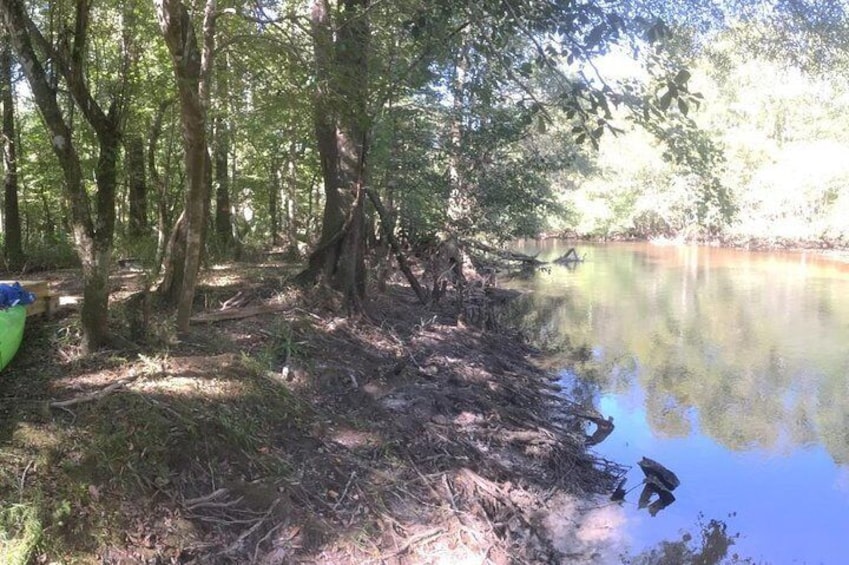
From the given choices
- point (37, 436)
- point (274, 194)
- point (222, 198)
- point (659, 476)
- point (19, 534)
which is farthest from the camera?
point (274, 194)

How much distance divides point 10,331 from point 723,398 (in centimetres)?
974

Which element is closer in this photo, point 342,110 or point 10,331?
point 10,331

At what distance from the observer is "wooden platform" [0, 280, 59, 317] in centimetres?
600

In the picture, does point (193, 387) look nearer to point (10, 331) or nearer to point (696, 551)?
point (10, 331)

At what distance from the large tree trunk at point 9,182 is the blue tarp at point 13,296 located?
6.38 m

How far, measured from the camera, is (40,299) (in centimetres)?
616

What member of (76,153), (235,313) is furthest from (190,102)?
(235,313)

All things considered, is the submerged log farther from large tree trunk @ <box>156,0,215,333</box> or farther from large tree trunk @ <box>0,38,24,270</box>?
large tree trunk @ <box>0,38,24,270</box>

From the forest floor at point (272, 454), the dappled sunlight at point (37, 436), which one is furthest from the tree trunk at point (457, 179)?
the dappled sunlight at point (37, 436)

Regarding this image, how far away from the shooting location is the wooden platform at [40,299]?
600cm

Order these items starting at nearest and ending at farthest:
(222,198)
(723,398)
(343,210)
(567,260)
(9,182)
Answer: (343,210)
(723,398)
(9,182)
(222,198)
(567,260)

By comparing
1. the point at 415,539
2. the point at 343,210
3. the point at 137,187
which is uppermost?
the point at 137,187

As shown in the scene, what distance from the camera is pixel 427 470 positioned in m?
6.03

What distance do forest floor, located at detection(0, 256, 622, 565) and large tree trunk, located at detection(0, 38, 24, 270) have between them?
341cm
